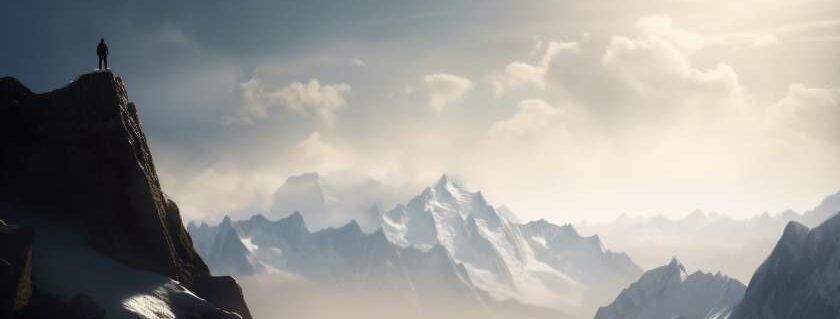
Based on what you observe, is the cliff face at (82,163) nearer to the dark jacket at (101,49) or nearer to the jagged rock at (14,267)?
the dark jacket at (101,49)

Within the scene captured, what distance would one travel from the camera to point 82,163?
227 ft

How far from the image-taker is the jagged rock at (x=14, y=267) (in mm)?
53906

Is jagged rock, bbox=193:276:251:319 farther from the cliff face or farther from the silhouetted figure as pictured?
the silhouetted figure

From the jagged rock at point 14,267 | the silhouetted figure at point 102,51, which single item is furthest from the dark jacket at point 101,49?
the jagged rock at point 14,267

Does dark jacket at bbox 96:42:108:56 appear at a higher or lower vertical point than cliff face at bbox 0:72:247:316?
higher

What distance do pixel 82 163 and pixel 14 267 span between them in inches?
665

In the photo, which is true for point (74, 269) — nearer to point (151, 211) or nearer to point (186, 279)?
point (151, 211)

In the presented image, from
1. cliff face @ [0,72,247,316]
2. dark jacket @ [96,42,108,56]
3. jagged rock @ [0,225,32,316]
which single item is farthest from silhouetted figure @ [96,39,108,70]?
jagged rock @ [0,225,32,316]

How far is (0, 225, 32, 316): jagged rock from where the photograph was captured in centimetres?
5391

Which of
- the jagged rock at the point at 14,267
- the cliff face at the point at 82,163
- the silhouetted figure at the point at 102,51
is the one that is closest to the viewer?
the jagged rock at the point at 14,267

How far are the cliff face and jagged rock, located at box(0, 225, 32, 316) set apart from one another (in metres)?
12.6

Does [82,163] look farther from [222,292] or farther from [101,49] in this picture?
[222,292]

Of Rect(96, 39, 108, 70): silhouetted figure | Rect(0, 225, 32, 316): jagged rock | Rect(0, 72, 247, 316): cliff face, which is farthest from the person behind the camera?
Rect(96, 39, 108, 70): silhouetted figure

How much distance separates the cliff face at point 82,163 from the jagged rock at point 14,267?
41.4ft
